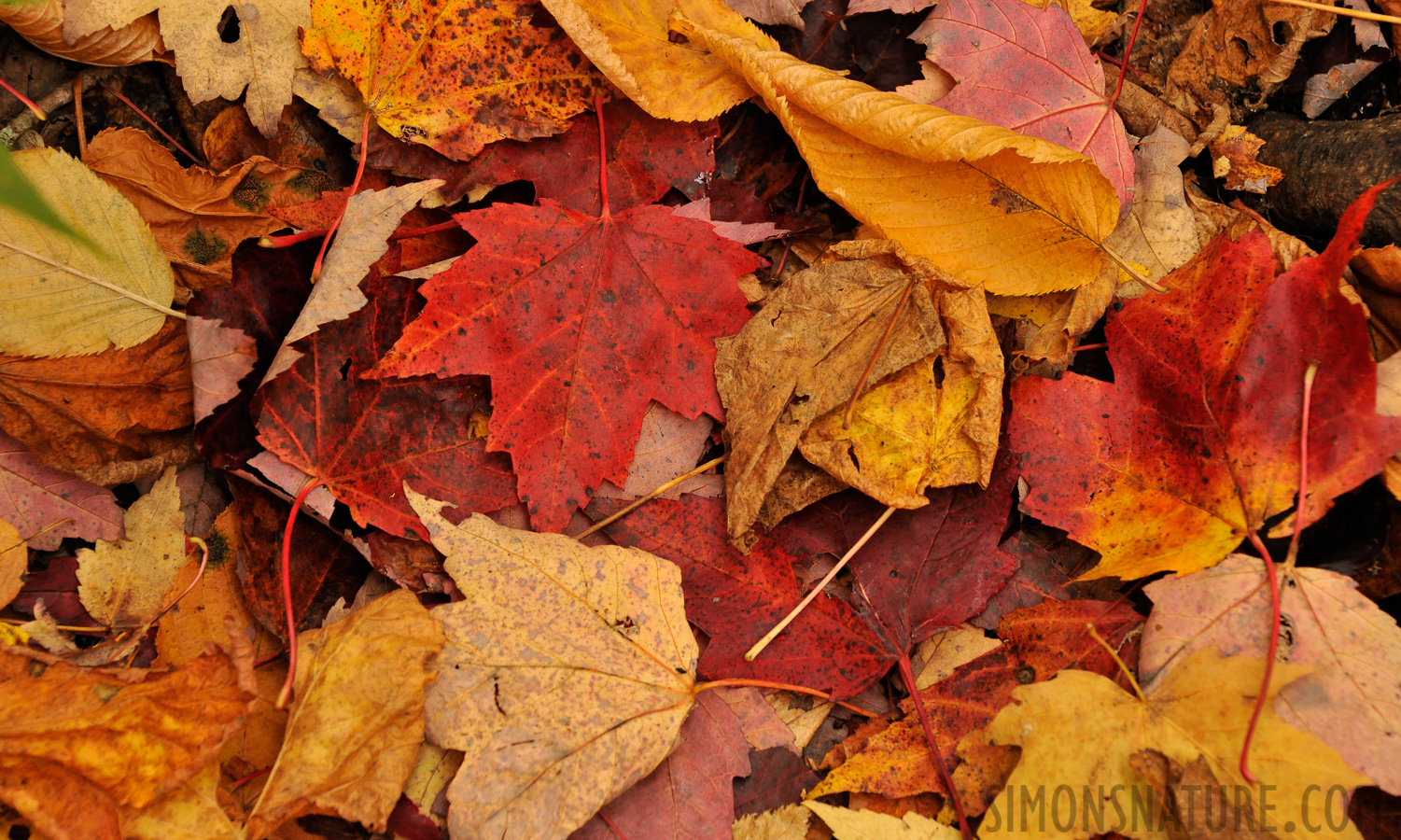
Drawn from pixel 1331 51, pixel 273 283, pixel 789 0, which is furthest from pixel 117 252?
pixel 1331 51

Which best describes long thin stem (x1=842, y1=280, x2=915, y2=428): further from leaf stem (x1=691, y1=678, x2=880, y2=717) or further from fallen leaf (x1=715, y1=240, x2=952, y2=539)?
leaf stem (x1=691, y1=678, x2=880, y2=717)

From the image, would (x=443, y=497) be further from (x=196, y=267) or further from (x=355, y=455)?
(x=196, y=267)

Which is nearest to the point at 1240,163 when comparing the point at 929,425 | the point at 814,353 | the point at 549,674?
the point at 929,425

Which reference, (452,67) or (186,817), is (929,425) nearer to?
(452,67)

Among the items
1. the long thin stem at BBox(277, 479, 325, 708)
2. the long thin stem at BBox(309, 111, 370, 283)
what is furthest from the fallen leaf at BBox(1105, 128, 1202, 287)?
the long thin stem at BBox(277, 479, 325, 708)

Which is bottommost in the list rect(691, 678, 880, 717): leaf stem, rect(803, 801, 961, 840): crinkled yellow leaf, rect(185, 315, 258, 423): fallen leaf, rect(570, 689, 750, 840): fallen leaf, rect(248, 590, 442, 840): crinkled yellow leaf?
rect(803, 801, 961, 840): crinkled yellow leaf

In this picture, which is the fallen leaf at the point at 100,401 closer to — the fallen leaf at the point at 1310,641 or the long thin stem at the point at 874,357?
the long thin stem at the point at 874,357

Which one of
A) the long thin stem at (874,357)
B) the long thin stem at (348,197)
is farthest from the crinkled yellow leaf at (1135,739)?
Answer: the long thin stem at (348,197)
